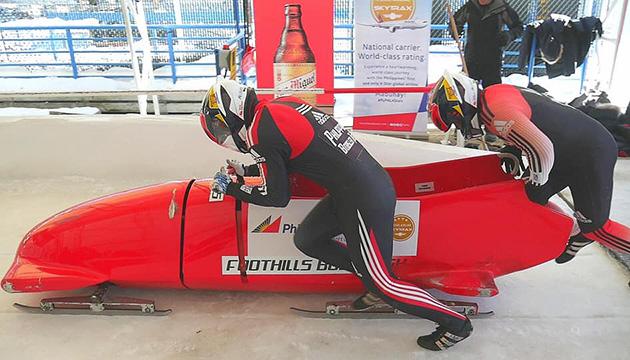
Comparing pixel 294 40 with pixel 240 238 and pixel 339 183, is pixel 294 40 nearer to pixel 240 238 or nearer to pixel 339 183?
pixel 240 238

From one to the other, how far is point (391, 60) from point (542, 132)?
3.17 m

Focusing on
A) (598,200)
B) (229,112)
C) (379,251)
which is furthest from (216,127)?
(598,200)

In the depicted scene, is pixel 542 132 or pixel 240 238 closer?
pixel 542 132

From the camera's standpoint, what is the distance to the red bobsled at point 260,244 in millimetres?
2084

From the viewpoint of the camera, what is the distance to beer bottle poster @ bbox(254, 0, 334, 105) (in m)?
5.00

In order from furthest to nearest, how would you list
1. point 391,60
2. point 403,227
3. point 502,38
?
point 391,60 → point 502,38 → point 403,227

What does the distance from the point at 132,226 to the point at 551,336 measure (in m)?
1.74

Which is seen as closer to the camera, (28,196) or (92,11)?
(28,196)

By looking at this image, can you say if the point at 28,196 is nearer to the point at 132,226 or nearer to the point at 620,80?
the point at 132,226

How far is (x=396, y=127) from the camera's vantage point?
5203 mm

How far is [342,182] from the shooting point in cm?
181

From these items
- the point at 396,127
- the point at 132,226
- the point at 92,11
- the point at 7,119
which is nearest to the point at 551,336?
the point at 132,226

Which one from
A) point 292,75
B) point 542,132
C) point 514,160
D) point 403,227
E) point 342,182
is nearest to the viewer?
point 342,182

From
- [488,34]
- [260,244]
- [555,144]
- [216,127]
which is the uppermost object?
[488,34]
